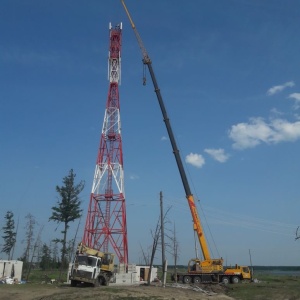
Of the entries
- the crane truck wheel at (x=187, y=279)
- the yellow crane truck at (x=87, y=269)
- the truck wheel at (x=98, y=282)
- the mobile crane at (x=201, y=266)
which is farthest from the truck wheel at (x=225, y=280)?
the truck wheel at (x=98, y=282)

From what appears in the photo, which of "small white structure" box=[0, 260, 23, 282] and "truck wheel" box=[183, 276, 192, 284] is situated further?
"small white structure" box=[0, 260, 23, 282]

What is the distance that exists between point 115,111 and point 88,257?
18.7 metres

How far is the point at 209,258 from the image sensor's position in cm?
4172

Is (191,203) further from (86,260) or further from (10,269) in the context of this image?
(10,269)

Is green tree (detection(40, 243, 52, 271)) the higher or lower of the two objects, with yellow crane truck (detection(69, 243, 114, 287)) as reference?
higher

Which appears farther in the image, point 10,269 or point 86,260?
point 10,269

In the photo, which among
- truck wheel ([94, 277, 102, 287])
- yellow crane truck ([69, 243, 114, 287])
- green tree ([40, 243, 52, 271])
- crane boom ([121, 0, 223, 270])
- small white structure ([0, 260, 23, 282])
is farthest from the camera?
green tree ([40, 243, 52, 271])

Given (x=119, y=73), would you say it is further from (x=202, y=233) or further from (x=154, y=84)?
(x=202, y=233)

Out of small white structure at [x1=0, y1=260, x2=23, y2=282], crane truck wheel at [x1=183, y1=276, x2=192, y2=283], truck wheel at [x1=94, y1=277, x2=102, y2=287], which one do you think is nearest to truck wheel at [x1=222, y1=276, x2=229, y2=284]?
crane truck wheel at [x1=183, y1=276, x2=192, y2=283]

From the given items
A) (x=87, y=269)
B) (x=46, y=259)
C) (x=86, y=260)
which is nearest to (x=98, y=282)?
(x=87, y=269)

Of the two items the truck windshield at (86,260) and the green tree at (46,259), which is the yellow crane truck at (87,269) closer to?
the truck windshield at (86,260)

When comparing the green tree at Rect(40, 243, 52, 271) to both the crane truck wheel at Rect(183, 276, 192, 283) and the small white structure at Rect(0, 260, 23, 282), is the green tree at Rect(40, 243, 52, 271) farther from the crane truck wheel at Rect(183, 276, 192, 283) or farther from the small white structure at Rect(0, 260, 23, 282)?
the crane truck wheel at Rect(183, 276, 192, 283)

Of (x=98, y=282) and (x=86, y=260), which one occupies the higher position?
(x=86, y=260)

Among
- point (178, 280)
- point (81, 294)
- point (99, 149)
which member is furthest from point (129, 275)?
point (81, 294)
